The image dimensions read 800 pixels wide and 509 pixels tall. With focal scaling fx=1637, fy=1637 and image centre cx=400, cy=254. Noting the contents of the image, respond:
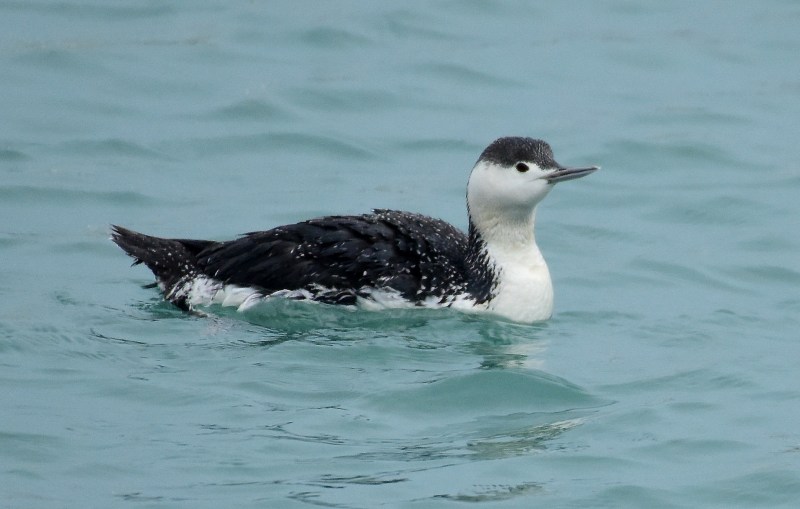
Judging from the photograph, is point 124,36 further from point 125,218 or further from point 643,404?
point 643,404

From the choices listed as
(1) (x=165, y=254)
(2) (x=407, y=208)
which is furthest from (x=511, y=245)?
(2) (x=407, y=208)

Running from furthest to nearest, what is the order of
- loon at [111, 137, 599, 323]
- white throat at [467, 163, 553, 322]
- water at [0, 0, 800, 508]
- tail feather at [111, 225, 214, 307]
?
1. tail feather at [111, 225, 214, 307]
2. white throat at [467, 163, 553, 322]
3. loon at [111, 137, 599, 323]
4. water at [0, 0, 800, 508]

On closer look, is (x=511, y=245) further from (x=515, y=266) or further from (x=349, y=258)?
(x=349, y=258)

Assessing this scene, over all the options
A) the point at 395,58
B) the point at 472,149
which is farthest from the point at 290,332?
the point at 395,58

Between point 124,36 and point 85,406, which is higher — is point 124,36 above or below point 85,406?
above

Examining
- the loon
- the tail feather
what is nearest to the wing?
the loon

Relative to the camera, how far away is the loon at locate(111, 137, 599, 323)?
9.55 m

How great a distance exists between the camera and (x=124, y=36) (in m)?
15.2

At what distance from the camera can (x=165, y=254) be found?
33.1ft

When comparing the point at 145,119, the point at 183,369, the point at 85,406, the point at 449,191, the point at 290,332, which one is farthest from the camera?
the point at 145,119

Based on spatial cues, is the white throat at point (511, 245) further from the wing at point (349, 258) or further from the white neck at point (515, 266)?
the wing at point (349, 258)

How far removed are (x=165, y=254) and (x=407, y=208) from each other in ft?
8.48

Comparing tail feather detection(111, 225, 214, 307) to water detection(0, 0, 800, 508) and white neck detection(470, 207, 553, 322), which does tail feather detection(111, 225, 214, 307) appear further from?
white neck detection(470, 207, 553, 322)

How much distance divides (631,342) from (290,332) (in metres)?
1.98
